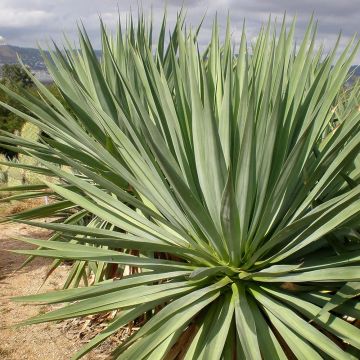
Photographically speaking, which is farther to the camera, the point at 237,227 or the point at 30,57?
the point at 30,57

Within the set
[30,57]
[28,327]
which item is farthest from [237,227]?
[30,57]

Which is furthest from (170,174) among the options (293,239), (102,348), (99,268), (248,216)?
(102,348)

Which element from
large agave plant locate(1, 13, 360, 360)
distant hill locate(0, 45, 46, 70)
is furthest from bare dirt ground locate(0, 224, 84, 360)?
distant hill locate(0, 45, 46, 70)

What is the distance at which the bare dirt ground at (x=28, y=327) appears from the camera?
3.63m

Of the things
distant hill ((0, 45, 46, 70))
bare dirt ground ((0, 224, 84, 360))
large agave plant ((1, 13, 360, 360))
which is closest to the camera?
large agave plant ((1, 13, 360, 360))

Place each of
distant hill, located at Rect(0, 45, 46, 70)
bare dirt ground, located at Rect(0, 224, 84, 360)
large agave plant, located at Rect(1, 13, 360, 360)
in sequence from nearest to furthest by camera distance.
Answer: large agave plant, located at Rect(1, 13, 360, 360), distant hill, located at Rect(0, 45, 46, 70), bare dirt ground, located at Rect(0, 224, 84, 360)

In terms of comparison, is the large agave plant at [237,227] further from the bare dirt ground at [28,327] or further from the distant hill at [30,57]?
the distant hill at [30,57]

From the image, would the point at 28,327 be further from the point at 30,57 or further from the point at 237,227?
the point at 30,57

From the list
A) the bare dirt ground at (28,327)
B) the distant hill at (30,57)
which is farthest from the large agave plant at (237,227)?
the distant hill at (30,57)

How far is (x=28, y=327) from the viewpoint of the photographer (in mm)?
4020

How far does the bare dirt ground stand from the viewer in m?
3.63

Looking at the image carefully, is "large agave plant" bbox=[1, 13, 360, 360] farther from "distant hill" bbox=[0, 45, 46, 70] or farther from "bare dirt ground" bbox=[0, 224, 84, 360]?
"distant hill" bbox=[0, 45, 46, 70]

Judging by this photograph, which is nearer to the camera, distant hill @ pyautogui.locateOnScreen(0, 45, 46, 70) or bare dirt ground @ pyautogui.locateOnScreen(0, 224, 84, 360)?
distant hill @ pyautogui.locateOnScreen(0, 45, 46, 70)

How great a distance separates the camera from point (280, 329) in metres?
1.44
